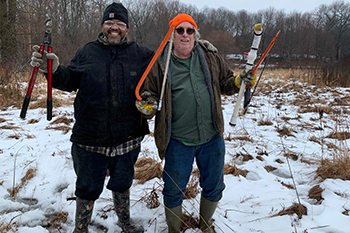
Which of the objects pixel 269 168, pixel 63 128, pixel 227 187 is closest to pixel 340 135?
pixel 269 168

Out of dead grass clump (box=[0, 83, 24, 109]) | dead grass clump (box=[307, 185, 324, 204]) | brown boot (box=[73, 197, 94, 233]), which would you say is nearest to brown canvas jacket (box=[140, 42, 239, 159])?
brown boot (box=[73, 197, 94, 233])

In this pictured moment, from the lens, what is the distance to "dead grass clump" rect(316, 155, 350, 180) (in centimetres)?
282

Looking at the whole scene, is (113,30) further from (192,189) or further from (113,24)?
(192,189)

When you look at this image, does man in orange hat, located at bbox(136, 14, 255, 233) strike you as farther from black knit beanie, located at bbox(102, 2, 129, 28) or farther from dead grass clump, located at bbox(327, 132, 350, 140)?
dead grass clump, located at bbox(327, 132, 350, 140)

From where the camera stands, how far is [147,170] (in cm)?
314

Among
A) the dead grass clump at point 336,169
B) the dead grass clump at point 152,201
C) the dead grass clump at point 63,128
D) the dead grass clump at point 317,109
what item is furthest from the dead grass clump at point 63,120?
the dead grass clump at point 317,109

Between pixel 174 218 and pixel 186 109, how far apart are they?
105 centimetres

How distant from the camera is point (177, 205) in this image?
204cm

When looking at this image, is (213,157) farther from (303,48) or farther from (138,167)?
(303,48)

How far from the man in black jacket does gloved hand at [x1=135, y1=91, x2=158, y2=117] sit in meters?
0.16

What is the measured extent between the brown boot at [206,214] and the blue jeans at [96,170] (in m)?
0.77

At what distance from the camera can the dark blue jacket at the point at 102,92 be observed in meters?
1.83

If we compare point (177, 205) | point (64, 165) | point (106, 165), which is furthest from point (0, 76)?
point (177, 205)

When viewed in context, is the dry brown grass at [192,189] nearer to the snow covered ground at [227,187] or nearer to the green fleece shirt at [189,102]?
the snow covered ground at [227,187]
